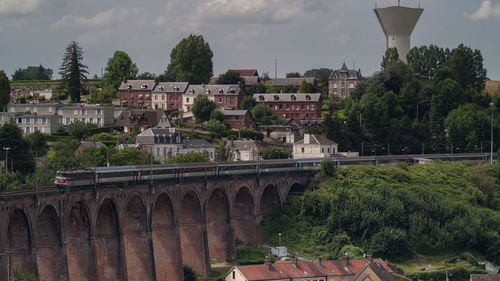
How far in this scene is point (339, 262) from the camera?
3725 inches

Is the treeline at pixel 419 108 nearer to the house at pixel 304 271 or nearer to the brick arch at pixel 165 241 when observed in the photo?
the brick arch at pixel 165 241

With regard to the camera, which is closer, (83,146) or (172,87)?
(83,146)

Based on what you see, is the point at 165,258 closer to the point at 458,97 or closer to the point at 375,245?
the point at 375,245

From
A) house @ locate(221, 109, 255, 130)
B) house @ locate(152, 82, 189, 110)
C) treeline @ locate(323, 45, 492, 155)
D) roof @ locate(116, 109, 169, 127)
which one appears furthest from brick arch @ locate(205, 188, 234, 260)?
house @ locate(152, 82, 189, 110)

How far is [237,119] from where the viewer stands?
16088cm

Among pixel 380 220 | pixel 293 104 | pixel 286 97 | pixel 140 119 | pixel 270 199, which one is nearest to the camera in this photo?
pixel 380 220

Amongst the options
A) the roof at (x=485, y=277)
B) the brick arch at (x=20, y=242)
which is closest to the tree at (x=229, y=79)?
the roof at (x=485, y=277)

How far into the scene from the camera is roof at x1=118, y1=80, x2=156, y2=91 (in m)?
177

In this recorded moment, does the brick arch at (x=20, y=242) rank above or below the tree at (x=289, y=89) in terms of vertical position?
below

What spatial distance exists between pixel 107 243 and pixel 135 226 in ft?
16.6

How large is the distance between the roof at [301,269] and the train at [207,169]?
11822 millimetres

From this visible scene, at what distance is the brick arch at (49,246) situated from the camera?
79438 mm

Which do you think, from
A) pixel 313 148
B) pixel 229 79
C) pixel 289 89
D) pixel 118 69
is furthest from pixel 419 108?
pixel 118 69

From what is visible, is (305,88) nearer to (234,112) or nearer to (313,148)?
(234,112)
